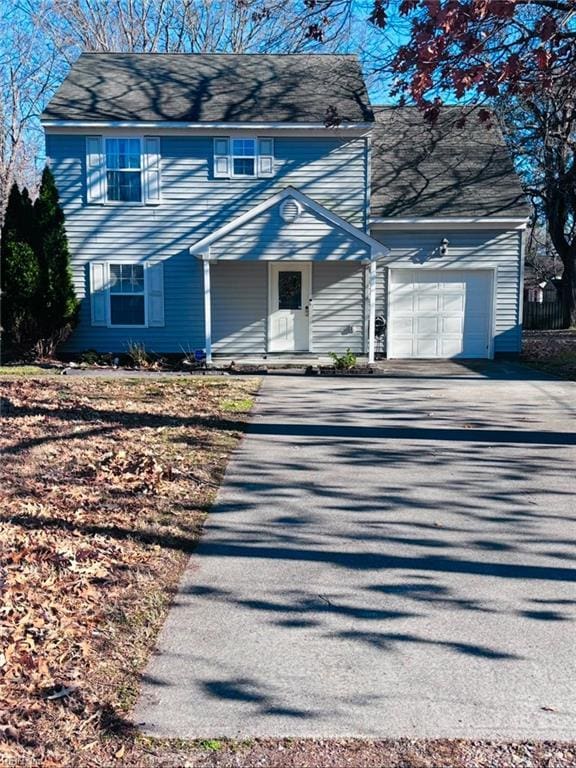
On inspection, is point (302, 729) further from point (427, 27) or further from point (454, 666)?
point (427, 27)

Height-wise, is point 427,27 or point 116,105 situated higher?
point 116,105

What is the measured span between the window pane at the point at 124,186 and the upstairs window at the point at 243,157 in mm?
2411

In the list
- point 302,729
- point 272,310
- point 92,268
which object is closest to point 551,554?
point 302,729

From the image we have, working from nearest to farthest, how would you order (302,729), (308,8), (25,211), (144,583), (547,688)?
(302,729), (547,688), (144,583), (308,8), (25,211)

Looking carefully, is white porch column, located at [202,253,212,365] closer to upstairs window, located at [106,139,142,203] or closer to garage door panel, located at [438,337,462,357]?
upstairs window, located at [106,139,142,203]

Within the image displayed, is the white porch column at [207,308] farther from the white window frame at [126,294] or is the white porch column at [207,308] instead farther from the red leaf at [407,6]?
the red leaf at [407,6]

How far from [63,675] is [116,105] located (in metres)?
16.6

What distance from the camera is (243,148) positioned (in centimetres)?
1747

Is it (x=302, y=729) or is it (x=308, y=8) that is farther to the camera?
(x=308, y=8)

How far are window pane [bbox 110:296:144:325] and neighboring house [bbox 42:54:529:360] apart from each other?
1.4 inches

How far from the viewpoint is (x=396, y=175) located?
18.9m

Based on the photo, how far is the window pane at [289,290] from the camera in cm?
1798

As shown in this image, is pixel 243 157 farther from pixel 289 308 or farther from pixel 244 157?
pixel 289 308

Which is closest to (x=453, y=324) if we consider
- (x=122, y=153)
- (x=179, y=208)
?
(x=179, y=208)
